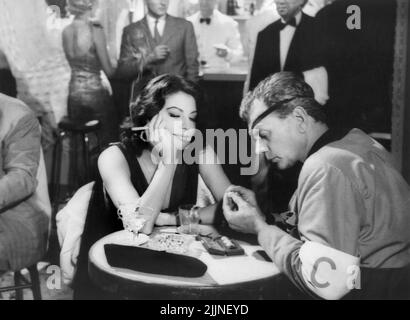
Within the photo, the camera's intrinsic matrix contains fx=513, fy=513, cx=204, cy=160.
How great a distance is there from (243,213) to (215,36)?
807 millimetres

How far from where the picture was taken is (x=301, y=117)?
2.22 m

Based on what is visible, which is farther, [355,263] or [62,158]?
[62,158]

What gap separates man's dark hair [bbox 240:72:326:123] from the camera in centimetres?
222

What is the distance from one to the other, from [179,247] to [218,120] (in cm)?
62

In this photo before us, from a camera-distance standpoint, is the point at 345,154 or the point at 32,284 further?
the point at 32,284

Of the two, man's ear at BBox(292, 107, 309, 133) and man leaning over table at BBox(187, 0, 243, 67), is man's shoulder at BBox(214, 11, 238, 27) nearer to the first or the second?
man leaning over table at BBox(187, 0, 243, 67)

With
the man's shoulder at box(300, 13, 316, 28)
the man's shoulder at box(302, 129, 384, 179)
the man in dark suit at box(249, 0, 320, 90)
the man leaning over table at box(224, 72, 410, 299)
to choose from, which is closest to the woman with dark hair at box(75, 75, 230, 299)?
the man leaning over table at box(224, 72, 410, 299)

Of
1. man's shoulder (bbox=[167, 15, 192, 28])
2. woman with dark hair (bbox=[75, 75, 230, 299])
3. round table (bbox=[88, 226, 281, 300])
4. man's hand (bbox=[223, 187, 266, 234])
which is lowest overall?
round table (bbox=[88, 226, 281, 300])

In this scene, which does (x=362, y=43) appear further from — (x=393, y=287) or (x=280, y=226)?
(x=393, y=287)

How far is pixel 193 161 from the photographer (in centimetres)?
234

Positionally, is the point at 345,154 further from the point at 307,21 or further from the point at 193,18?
the point at 193,18

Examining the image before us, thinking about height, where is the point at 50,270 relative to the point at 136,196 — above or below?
below

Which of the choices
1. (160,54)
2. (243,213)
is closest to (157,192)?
(243,213)

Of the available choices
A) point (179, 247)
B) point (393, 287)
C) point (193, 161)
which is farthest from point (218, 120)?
Result: point (393, 287)
